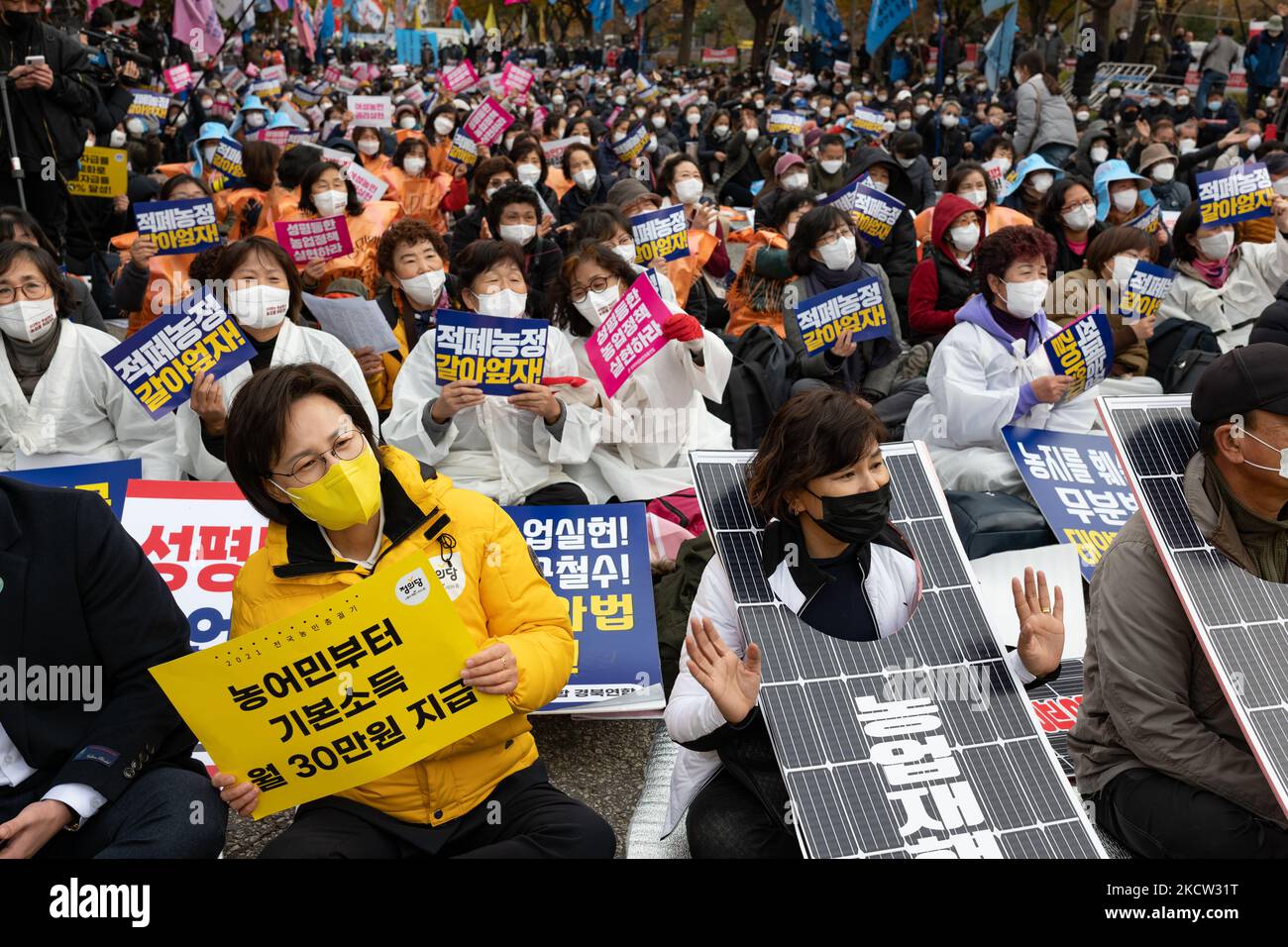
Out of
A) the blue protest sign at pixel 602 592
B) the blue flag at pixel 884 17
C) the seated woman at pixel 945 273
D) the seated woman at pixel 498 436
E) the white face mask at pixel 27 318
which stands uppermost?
the white face mask at pixel 27 318

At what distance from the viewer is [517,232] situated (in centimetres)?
716

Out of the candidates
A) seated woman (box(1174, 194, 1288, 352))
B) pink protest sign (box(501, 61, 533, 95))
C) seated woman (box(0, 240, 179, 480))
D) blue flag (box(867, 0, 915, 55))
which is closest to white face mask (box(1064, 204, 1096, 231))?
seated woman (box(1174, 194, 1288, 352))

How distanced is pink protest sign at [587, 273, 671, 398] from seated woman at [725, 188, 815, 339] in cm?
211

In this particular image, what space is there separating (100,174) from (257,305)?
4.58 m

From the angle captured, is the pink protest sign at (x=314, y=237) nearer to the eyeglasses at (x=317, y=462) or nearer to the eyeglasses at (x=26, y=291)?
the eyeglasses at (x=26, y=291)

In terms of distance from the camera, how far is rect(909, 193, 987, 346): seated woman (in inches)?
296

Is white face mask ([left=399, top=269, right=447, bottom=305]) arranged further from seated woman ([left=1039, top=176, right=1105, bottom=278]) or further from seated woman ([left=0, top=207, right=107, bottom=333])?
seated woman ([left=1039, top=176, right=1105, bottom=278])

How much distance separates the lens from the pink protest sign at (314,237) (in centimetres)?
678

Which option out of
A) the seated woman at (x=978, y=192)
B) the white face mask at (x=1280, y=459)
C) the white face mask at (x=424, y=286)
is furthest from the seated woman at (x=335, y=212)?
the white face mask at (x=1280, y=459)

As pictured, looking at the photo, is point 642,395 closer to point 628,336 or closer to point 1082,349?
point 628,336

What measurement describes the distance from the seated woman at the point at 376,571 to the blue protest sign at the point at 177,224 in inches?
181

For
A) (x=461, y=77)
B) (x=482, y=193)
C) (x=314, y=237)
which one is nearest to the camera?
(x=314, y=237)

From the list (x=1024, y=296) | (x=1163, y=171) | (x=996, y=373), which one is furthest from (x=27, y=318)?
(x=1163, y=171)

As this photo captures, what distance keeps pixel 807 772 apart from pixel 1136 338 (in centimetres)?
434
